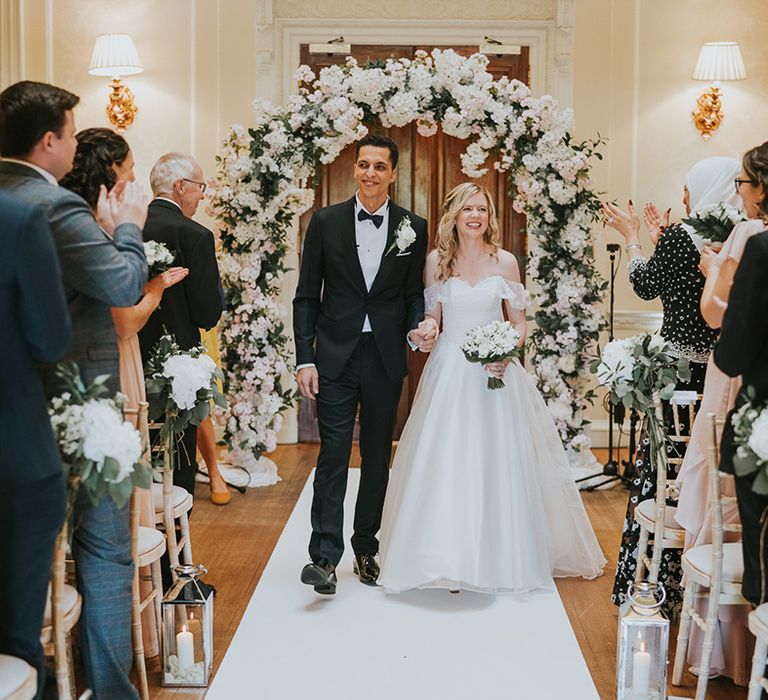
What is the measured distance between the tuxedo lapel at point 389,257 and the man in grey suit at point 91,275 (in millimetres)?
1410

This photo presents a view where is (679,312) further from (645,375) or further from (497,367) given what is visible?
(497,367)

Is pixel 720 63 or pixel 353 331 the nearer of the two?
pixel 353 331

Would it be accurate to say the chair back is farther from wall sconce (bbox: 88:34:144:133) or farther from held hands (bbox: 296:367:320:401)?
wall sconce (bbox: 88:34:144:133)

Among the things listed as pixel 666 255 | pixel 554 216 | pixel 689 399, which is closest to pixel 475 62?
pixel 554 216

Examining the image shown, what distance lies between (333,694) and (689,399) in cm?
170

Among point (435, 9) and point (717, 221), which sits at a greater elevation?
point (435, 9)

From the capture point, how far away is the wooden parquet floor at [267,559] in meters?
3.67

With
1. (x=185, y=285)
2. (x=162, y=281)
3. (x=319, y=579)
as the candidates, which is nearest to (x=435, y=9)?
(x=185, y=285)

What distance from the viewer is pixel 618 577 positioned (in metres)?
4.30

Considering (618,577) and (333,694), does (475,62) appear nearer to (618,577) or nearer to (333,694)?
(618,577)

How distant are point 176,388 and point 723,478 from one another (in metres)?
1.99

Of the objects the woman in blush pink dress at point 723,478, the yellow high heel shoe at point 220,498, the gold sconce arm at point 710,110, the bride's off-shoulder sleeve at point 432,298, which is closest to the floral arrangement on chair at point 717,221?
the woman in blush pink dress at point 723,478

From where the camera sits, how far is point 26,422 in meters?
2.38

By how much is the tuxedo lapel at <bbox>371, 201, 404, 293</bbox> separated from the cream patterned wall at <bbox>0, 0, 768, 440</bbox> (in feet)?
10.9
